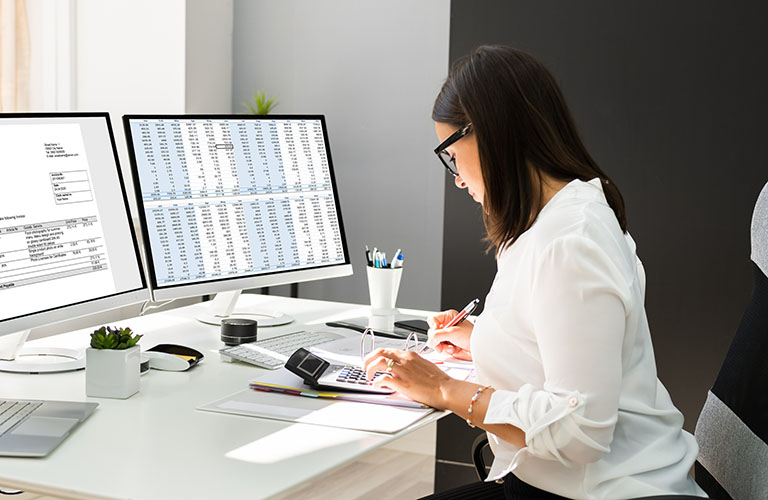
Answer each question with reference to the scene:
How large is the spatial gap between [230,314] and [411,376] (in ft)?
2.98

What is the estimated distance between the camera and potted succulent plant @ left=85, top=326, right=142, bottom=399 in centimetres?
142

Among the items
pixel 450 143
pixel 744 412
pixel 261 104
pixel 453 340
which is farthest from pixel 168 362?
pixel 261 104

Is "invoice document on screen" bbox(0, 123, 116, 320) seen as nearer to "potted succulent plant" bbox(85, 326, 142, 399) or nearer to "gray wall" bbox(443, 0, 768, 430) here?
"potted succulent plant" bbox(85, 326, 142, 399)

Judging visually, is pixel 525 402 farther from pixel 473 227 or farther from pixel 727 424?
pixel 473 227

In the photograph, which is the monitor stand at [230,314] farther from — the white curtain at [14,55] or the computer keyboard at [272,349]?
the white curtain at [14,55]

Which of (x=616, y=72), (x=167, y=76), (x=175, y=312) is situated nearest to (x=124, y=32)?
(x=167, y=76)

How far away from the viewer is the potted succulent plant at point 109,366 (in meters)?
1.42

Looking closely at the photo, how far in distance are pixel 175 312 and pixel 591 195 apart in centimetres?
125

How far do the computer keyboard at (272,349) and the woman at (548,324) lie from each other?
1.18 ft

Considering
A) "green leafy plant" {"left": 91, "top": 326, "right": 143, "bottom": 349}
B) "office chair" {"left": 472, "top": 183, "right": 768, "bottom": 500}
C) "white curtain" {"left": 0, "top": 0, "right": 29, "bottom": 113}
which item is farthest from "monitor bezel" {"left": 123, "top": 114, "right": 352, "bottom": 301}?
"white curtain" {"left": 0, "top": 0, "right": 29, "bottom": 113}

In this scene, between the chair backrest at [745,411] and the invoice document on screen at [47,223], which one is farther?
the invoice document on screen at [47,223]

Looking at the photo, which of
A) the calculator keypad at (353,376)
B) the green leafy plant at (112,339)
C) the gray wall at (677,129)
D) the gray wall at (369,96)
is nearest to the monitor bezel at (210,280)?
the green leafy plant at (112,339)

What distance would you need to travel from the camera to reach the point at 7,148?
1.53m

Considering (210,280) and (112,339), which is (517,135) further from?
(210,280)
